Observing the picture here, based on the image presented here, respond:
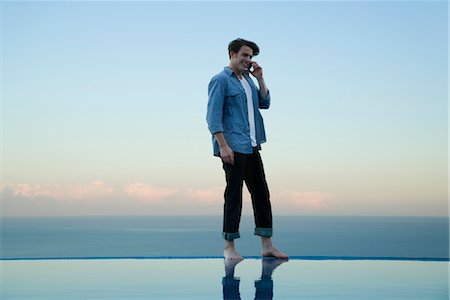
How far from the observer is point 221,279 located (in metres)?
3.61

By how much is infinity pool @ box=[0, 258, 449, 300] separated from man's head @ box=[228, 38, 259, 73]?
1.47 meters

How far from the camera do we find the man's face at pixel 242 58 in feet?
14.9

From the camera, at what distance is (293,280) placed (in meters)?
3.61

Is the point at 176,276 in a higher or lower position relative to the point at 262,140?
lower

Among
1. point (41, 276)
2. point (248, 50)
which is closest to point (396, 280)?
point (248, 50)

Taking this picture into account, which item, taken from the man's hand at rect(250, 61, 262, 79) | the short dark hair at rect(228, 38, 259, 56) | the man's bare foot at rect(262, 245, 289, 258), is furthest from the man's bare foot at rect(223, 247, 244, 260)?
the short dark hair at rect(228, 38, 259, 56)

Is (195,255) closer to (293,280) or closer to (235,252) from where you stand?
(235,252)

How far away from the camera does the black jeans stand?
4395 millimetres

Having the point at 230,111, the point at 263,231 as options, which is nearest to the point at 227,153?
the point at 230,111

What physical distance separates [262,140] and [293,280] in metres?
1.32

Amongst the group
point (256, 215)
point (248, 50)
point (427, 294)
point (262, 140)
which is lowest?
point (427, 294)

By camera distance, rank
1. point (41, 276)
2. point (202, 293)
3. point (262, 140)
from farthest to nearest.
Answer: point (262, 140) < point (41, 276) < point (202, 293)

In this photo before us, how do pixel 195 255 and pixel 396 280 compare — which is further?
pixel 195 255

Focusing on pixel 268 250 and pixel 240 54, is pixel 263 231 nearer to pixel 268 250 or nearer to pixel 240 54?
pixel 268 250
